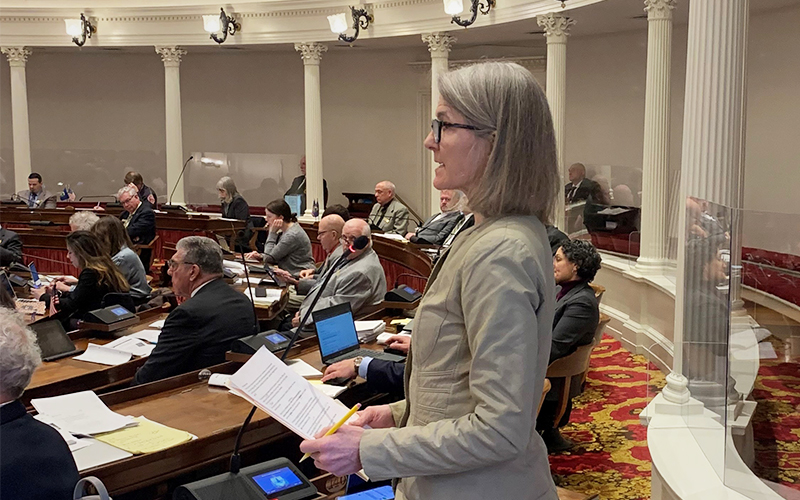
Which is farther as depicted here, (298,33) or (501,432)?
(298,33)

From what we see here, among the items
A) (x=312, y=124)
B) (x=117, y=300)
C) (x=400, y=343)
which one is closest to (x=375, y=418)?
(x=400, y=343)

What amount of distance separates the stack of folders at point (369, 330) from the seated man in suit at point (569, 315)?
35.6 inches

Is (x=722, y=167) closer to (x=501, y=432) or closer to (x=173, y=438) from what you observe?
(x=173, y=438)

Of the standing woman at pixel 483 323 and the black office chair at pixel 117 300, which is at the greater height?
the standing woman at pixel 483 323

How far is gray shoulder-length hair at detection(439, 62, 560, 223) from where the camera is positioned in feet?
4.91

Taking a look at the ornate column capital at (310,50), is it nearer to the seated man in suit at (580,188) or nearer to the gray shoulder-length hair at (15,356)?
the seated man in suit at (580,188)

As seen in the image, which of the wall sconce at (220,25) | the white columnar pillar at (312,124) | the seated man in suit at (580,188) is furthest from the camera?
the white columnar pillar at (312,124)

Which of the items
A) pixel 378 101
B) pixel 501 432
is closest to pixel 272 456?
pixel 501 432

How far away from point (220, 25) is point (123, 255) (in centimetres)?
698

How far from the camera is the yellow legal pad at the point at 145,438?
252 cm

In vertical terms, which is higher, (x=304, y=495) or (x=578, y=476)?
(x=304, y=495)

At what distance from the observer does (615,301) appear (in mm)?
8117

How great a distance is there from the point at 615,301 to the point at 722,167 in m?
4.03

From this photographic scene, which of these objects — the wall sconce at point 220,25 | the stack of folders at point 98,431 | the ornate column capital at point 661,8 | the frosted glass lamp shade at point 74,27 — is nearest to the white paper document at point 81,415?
the stack of folders at point 98,431
